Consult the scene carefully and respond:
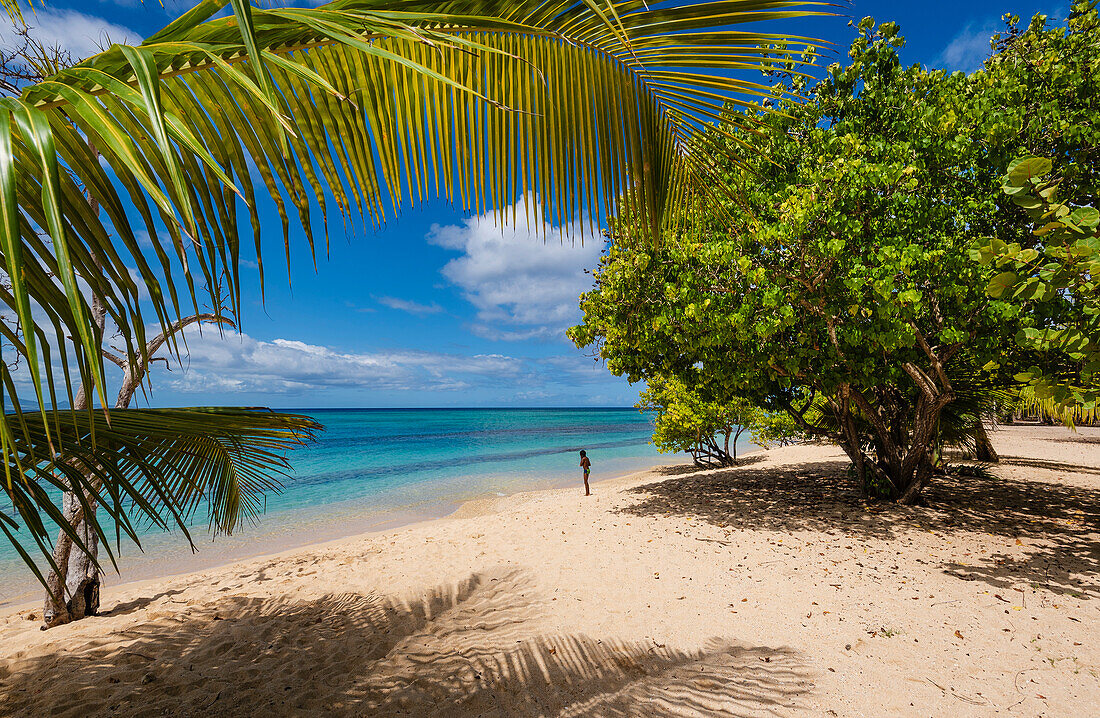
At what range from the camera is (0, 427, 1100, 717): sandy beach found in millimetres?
3480

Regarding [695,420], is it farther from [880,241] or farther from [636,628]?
[636,628]

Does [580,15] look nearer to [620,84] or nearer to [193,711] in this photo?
[620,84]

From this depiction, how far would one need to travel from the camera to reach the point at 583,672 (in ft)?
12.5

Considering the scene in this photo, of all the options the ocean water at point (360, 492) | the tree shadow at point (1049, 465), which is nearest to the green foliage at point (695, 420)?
the ocean water at point (360, 492)

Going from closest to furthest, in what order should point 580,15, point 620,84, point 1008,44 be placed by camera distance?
point 580,15, point 620,84, point 1008,44

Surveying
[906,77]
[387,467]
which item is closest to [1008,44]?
[906,77]

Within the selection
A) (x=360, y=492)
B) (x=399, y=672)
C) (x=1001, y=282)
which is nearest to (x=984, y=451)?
(x=1001, y=282)

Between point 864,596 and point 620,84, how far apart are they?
5516mm

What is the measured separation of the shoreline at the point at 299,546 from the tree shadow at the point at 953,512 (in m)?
5.97

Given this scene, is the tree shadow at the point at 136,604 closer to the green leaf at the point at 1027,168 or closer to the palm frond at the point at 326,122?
the palm frond at the point at 326,122

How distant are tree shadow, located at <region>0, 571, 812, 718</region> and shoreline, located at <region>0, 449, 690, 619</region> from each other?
1124mm

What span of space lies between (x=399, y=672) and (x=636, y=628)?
2.10m

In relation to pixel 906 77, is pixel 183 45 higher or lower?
lower

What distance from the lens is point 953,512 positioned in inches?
297
